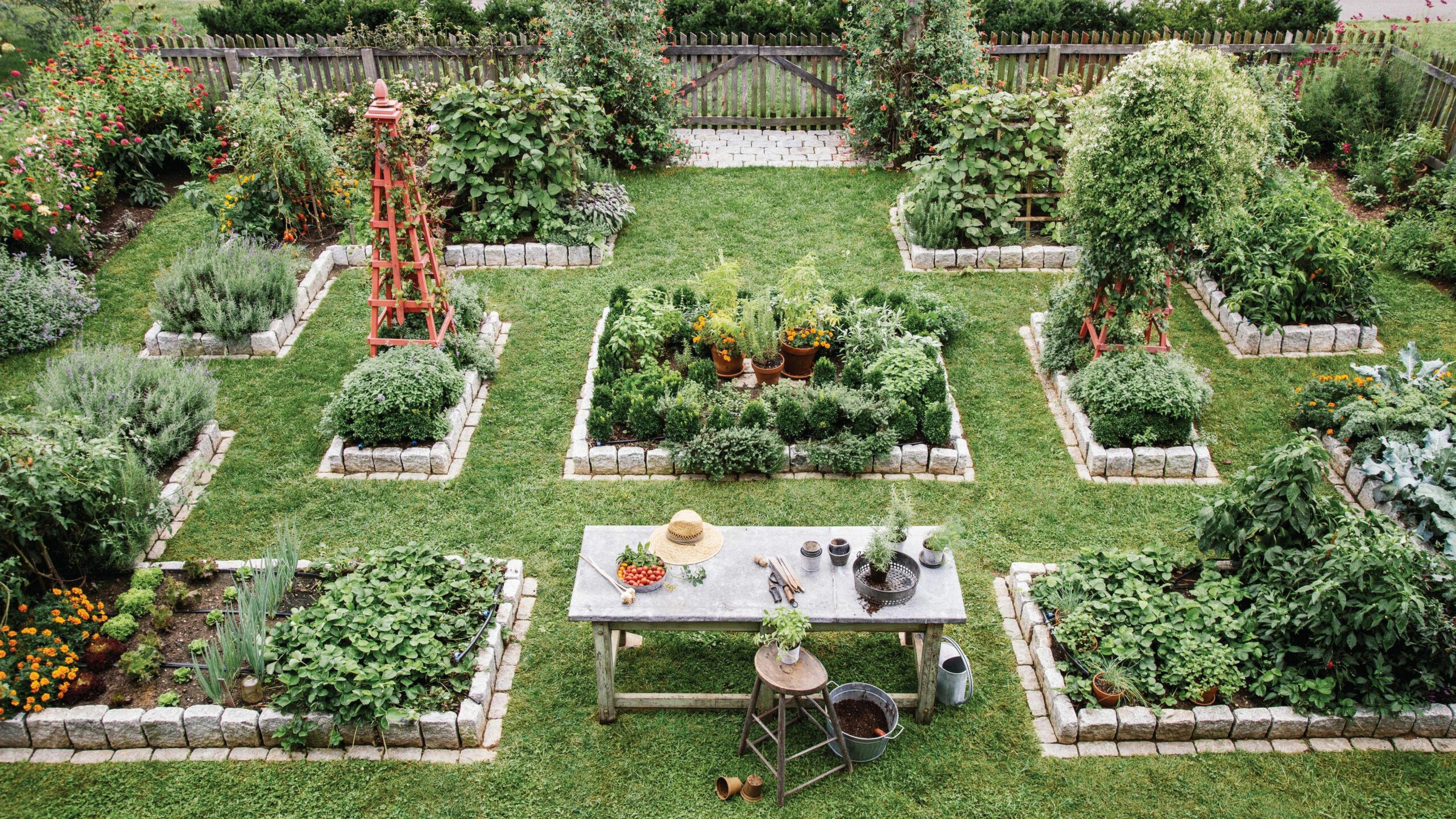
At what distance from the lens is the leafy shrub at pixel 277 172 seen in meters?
10.8

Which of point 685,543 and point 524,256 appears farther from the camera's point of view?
point 524,256

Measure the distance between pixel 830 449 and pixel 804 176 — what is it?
580 cm

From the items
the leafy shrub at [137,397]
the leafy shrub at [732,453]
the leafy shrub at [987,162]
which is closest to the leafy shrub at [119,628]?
the leafy shrub at [137,397]

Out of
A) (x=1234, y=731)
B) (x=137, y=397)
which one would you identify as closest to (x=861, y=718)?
(x=1234, y=731)

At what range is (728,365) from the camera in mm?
8898

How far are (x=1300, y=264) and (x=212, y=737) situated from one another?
960 centimetres

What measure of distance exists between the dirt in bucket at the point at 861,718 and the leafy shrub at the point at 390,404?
159 inches

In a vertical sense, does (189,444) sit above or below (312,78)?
below

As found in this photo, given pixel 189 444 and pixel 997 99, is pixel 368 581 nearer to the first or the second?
pixel 189 444

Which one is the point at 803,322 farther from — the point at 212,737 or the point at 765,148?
the point at 765,148

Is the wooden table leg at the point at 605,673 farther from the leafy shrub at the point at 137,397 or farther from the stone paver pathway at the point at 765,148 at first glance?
the stone paver pathway at the point at 765,148

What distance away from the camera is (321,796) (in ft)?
19.0

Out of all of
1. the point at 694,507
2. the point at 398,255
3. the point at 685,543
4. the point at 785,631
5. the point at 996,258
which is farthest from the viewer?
the point at 996,258

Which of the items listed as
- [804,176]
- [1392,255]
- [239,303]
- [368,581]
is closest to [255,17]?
[239,303]
